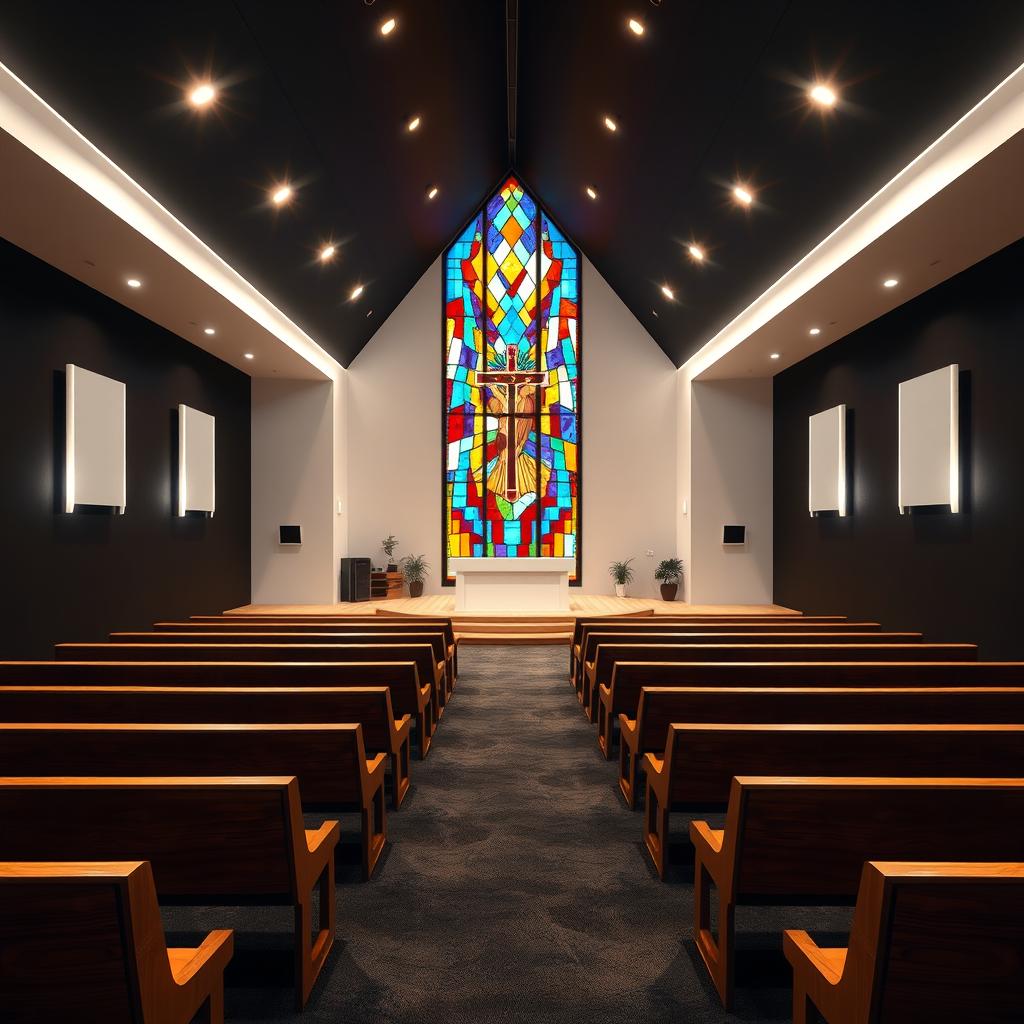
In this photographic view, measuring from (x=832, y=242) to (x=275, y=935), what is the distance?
18.9 ft

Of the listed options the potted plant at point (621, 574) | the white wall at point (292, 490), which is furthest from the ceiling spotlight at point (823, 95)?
the white wall at point (292, 490)

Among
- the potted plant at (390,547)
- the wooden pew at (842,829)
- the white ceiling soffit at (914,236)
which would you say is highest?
the white ceiling soffit at (914,236)

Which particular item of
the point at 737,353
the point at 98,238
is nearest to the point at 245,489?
the point at 98,238

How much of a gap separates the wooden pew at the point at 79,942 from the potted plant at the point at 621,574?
31.3 ft

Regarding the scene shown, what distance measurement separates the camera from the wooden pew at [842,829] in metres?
1.49

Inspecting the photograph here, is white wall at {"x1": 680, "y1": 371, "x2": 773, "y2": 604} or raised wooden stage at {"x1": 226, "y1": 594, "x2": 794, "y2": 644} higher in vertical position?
white wall at {"x1": 680, "y1": 371, "x2": 773, "y2": 604}

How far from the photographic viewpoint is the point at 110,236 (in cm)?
505

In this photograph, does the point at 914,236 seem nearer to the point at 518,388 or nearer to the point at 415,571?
the point at 518,388

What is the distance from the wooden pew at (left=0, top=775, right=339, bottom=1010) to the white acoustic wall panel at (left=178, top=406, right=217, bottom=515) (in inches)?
255

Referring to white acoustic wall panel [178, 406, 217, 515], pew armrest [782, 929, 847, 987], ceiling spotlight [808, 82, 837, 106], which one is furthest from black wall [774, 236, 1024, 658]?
white acoustic wall panel [178, 406, 217, 515]

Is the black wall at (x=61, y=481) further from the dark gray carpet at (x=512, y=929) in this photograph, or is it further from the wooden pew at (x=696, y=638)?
the wooden pew at (x=696, y=638)

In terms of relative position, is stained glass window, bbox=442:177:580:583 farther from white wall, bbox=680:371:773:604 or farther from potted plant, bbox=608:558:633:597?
white wall, bbox=680:371:773:604

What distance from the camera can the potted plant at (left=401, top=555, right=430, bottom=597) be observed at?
10516 mm

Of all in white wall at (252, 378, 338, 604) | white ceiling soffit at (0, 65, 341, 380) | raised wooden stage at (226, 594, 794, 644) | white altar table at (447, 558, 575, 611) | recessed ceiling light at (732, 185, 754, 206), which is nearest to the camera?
white ceiling soffit at (0, 65, 341, 380)
